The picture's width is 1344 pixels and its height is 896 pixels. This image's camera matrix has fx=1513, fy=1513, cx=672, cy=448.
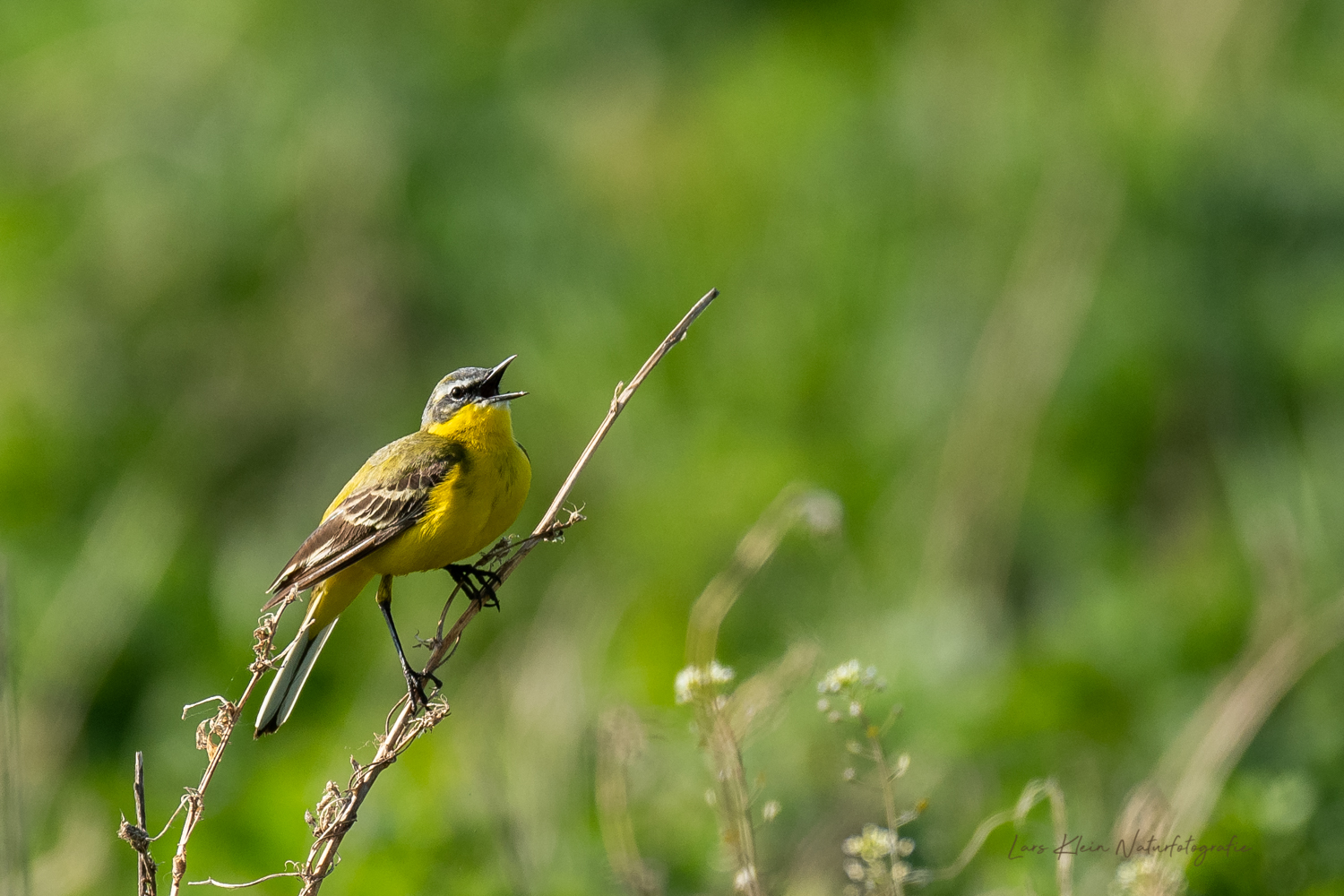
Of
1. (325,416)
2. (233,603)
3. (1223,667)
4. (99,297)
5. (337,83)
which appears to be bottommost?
(1223,667)

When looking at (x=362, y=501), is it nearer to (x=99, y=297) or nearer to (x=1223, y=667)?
(x=1223, y=667)

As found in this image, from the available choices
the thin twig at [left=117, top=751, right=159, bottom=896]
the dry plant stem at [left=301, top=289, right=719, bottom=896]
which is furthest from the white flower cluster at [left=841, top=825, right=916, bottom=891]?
the thin twig at [left=117, top=751, right=159, bottom=896]

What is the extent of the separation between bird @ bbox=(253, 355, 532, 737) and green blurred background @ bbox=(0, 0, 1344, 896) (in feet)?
2.22

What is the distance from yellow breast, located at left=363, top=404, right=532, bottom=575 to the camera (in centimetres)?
469

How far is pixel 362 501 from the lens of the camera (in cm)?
493

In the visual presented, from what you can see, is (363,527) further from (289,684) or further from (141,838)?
(141,838)

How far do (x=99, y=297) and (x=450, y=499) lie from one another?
18.8ft

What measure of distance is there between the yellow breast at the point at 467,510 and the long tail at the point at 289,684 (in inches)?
14.2

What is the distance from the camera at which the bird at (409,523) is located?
4703mm

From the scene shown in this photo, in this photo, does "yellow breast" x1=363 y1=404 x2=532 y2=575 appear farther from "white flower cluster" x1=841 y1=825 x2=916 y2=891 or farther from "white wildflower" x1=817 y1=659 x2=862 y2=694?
"white flower cluster" x1=841 y1=825 x2=916 y2=891

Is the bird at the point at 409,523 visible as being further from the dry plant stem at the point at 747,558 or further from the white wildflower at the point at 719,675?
the white wildflower at the point at 719,675

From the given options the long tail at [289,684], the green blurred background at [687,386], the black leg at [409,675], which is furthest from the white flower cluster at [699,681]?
the long tail at [289,684]

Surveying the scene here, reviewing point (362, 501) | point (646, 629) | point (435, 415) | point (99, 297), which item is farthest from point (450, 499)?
point (99, 297)

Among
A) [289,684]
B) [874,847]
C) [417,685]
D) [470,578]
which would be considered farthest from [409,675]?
[874,847]
